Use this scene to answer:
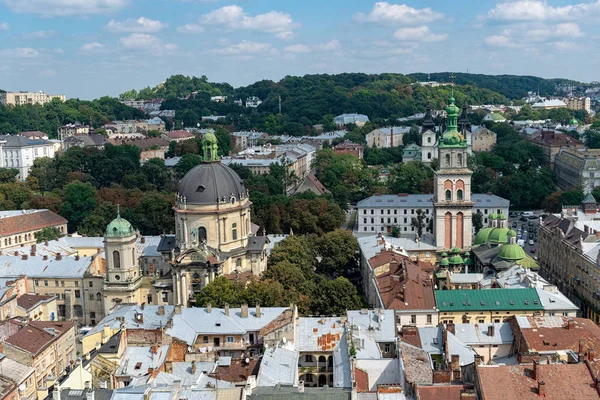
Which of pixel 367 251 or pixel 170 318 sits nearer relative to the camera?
pixel 170 318

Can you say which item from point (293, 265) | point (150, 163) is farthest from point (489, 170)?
point (293, 265)

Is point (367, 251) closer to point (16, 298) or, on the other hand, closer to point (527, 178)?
point (16, 298)

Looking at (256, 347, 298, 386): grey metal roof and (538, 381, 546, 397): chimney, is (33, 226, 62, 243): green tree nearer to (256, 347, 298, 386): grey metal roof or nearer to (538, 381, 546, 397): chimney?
(256, 347, 298, 386): grey metal roof

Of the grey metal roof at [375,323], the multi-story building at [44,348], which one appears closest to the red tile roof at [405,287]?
the grey metal roof at [375,323]

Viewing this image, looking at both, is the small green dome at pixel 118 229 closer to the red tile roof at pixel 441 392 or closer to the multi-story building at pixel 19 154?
the red tile roof at pixel 441 392

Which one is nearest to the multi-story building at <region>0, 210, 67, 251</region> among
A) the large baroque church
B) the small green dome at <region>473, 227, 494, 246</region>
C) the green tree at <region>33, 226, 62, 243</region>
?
the green tree at <region>33, 226, 62, 243</region>

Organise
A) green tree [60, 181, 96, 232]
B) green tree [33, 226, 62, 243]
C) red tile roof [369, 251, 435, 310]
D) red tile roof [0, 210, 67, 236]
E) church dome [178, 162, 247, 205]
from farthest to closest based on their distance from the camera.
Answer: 1. green tree [60, 181, 96, 232]
2. green tree [33, 226, 62, 243]
3. red tile roof [0, 210, 67, 236]
4. church dome [178, 162, 247, 205]
5. red tile roof [369, 251, 435, 310]

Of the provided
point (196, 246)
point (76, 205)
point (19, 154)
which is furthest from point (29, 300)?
point (19, 154)
